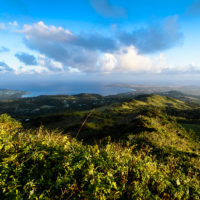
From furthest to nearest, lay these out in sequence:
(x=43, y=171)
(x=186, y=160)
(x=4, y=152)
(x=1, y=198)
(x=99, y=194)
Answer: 1. (x=186, y=160)
2. (x=4, y=152)
3. (x=43, y=171)
4. (x=99, y=194)
5. (x=1, y=198)

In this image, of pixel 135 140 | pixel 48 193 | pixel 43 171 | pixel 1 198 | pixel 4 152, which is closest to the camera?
pixel 1 198

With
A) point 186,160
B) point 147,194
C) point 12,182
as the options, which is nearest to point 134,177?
point 147,194

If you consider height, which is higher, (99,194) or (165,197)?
(99,194)

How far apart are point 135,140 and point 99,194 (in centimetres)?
1171

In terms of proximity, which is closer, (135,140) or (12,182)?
(12,182)

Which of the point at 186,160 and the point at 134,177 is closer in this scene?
the point at 134,177

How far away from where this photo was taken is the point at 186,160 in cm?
1023

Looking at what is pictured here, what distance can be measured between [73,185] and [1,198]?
163cm

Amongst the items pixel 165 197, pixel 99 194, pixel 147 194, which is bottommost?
pixel 165 197

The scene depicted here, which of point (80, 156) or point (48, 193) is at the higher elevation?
point (80, 156)

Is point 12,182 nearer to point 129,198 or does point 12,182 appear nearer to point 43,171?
point 43,171

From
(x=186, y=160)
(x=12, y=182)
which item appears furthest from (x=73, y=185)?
(x=186, y=160)

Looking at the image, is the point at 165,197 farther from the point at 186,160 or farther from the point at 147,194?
the point at 186,160

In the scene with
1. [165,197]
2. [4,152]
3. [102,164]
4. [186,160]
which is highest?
[4,152]
